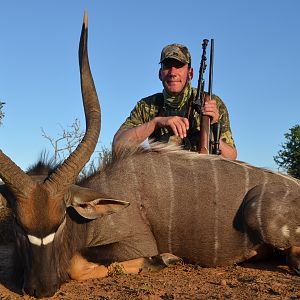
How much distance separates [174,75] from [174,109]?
31cm

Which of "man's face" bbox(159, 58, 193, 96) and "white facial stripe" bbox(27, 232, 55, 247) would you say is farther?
"man's face" bbox(159, 58, 193, 96)

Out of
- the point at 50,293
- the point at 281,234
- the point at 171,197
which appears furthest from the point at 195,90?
the point at 50,293

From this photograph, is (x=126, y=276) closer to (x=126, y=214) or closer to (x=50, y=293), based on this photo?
(x=126, y=214)

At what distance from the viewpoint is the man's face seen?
489 cm

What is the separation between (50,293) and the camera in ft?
9.66

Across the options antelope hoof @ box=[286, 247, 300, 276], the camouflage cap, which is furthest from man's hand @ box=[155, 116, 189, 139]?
antelope hoof @ box=[286, 247, 300, 276]

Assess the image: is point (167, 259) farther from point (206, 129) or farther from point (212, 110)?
point (212, 110)

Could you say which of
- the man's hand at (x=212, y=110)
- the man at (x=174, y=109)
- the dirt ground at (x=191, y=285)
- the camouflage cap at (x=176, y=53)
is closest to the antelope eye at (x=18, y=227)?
the dirt ground at (x=191, y=285)

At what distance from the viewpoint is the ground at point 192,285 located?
9.36 ft

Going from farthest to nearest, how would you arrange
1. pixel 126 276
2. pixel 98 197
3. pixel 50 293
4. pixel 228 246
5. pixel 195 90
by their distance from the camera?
pixel 195 90 < pixel 228 246 < pixel 126 276 < pixel 98 197 < pixel 50 293

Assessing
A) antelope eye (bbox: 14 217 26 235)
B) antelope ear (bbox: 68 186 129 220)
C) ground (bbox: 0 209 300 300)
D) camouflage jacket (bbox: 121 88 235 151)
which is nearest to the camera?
ground (bbox: 0 209 300 300)

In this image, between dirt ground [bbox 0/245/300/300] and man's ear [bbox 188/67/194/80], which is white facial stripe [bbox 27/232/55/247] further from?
man's ear [bbox 188/67/194/80]

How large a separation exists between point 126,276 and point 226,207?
0.83 meters

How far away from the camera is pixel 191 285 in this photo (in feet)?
10.2
